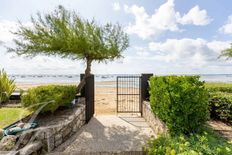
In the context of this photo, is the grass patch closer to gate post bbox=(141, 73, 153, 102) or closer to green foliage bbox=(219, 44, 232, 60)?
gate post bbox=(141, 73, 153, 102)

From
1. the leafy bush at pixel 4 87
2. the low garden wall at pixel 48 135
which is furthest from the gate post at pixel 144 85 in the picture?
the leafy bush at pixel 4 87

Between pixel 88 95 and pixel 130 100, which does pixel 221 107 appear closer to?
pixel 88 95

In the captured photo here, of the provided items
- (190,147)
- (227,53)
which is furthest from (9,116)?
(227,53)

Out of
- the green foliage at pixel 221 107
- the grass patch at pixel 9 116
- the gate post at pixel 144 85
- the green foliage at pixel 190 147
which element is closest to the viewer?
the green foliage at pixel 190 147

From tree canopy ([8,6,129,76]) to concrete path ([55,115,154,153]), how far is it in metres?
2.67

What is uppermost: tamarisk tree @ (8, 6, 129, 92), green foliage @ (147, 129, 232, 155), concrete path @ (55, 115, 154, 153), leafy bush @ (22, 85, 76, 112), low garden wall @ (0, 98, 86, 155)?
tamarisk tree @ (8, 6, 129, 92)

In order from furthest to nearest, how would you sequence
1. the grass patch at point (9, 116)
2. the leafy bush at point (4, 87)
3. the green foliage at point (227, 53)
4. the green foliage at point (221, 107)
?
1. the green foliage at point (227, 53)
2. the leafy bush at point (4, 87)
3. the green foliage at point (221, 107)
4. the grass patch at point (9, 116)

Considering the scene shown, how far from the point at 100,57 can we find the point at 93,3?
6.89ft

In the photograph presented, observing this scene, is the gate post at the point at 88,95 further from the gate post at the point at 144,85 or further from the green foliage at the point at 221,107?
the green foliage at the point at 221,107

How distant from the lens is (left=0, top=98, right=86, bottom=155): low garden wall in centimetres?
500

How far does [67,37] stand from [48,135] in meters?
3.55

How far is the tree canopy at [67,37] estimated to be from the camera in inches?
301

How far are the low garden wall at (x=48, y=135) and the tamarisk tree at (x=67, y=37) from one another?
8.48 ft

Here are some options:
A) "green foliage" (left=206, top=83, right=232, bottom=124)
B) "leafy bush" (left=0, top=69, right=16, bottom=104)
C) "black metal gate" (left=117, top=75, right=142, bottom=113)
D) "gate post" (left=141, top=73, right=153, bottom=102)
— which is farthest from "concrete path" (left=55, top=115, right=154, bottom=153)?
"leafy bush" (left=0, top=69, right=16, bottom=104)
